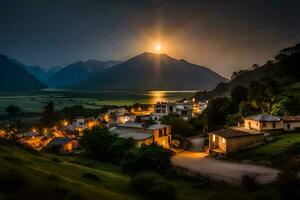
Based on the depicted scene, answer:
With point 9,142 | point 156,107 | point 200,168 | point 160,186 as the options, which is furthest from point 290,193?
point 156,107

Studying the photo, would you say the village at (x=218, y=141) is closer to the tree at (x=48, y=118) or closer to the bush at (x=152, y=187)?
the bush at (x=152, y=187)

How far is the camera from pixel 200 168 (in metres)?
36.3

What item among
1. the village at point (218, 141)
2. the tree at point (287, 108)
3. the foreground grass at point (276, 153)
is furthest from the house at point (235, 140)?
the tree at point (287, 108)

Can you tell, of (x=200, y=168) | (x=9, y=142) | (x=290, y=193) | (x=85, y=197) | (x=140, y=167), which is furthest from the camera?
(x=200, y=168)

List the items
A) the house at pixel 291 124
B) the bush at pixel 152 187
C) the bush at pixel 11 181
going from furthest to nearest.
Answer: the house at pixel 291 124 → the bush at pixel 152 187 → the bush at pixel 11 181

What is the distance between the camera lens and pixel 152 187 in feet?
58.5

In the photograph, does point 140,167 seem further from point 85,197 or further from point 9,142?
Result: point 85,197

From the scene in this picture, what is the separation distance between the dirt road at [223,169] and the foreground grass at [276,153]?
1.82 meters

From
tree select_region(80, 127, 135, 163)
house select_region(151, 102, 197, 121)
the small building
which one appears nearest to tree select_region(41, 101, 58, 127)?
house select_region(151, 102, 197, 121)

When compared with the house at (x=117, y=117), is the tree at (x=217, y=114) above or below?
above

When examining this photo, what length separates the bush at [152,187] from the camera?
17.3 metres

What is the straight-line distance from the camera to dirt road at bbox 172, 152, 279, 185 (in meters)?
30.1

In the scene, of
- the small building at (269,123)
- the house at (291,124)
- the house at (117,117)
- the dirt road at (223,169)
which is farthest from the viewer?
the house at (117,117)

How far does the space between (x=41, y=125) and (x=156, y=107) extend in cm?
3718
